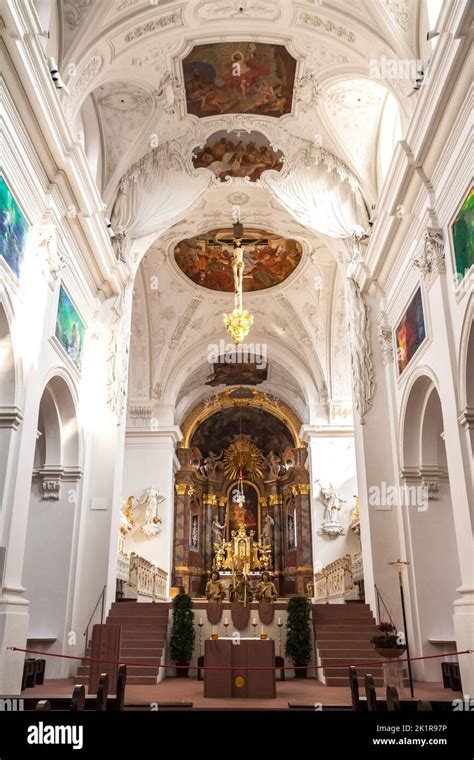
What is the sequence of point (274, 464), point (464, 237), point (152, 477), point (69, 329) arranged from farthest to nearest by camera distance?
1. point (274, 464)
2. point (152, 477)
3. point (69, 329)
4. point (464, 237)

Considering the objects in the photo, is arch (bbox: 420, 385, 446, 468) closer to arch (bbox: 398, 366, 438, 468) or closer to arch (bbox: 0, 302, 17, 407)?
arch (bbox: 398, 366, 438, 468)

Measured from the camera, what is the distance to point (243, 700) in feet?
30.6

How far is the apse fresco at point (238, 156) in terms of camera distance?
1480cm

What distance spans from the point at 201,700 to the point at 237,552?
18.3 meters

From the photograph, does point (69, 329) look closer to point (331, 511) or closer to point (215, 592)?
point (215, 592)

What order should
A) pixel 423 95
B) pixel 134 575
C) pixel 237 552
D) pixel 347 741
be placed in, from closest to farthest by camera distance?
pixel 347 741, pixel 423 95, pixel 134 575, pixel 237 552

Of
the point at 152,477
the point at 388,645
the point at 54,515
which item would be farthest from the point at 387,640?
the point at 152,477

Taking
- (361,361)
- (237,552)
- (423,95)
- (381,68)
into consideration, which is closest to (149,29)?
(381,68)

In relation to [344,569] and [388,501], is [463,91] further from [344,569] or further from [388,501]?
[344,569]

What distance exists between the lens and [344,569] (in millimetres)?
17266

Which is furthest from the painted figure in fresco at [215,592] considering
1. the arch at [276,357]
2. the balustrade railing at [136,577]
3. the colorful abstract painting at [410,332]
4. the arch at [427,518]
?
the arch at [276,357]

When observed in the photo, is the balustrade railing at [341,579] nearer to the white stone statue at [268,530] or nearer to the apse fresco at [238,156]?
the white stone statue at [268,530]

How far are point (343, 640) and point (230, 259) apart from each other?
40.0ft

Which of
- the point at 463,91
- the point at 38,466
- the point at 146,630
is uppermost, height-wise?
the point at 463,91
